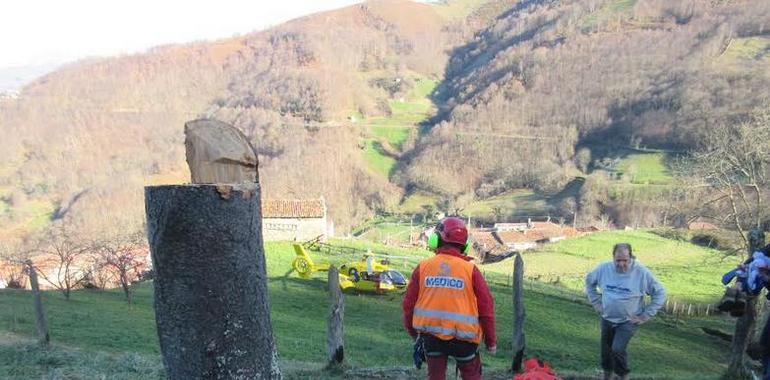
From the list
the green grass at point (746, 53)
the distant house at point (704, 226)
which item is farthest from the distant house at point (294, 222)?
the green grass at point (746, 53)

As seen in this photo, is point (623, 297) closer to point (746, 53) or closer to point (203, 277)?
point (203, 277)

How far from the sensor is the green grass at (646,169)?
86.2m

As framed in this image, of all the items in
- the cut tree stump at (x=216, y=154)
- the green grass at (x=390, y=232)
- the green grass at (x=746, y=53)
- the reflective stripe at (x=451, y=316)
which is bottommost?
the green grass at (x=390, y=232)

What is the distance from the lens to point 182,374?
2209 millimetres

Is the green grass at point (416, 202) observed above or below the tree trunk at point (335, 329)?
below

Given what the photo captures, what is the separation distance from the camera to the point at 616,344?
5652 mm

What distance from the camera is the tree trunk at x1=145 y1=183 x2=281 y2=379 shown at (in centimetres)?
215

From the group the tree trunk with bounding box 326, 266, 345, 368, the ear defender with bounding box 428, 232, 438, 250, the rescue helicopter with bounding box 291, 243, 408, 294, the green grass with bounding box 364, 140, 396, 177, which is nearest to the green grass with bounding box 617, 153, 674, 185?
the green grass with bounding box 364, 140, 396, 177

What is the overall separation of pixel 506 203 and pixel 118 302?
82226 millimetres

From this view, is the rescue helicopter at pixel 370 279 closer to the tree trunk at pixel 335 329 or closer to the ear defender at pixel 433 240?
the tree trunk at pixel 335 329

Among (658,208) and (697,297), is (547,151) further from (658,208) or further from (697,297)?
(697,297)

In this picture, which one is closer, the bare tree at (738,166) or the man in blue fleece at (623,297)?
the man in blue fleece at (623,297)

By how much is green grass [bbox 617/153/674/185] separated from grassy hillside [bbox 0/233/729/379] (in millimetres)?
69840

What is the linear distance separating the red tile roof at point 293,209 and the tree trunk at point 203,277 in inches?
1553
